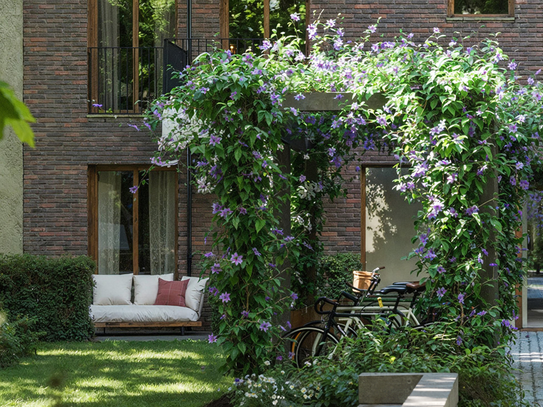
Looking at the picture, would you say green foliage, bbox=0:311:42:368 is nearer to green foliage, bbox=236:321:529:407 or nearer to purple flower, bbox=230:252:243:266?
purple flower, bbox=230:252:243:266

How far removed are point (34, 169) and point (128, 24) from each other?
2.65 metres

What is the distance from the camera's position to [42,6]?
10.3 meters

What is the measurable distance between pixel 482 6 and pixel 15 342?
26.1 ft

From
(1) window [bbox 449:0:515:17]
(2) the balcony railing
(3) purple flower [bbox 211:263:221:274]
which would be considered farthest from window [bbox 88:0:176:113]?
(3) purple flower [bbox 211:263:221:274]

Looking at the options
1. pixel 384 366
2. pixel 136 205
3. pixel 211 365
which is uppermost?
pixel 136 205

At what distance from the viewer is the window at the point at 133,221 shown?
34.5 feet

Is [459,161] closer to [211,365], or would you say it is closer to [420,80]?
[420,80]

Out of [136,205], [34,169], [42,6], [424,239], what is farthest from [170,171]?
[424,239]

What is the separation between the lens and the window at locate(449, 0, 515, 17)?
10180mm

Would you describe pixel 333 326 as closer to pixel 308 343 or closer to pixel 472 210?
pixel 308 343

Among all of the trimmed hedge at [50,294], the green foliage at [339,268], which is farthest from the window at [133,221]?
the green foliage at [339,268]

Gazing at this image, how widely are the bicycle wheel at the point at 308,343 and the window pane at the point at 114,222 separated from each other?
16.6ft

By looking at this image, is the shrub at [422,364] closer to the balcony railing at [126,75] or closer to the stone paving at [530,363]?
the stone paving at [530,363]

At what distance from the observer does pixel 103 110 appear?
1043 cm
